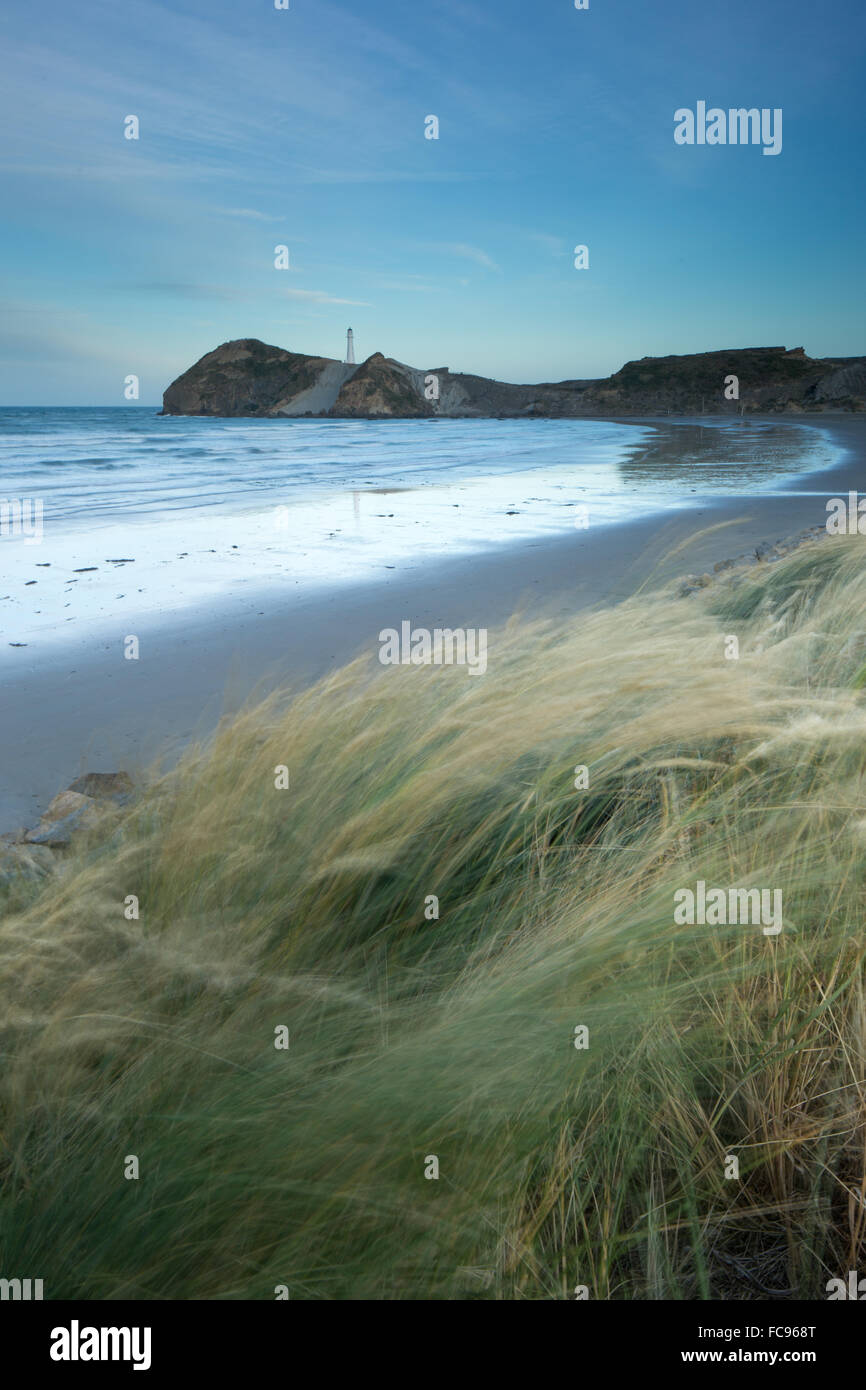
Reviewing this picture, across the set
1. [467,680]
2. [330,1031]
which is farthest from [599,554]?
[330,1031]

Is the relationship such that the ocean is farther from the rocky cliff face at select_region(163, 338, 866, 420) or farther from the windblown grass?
the rocky cliff face at select_region(163, 338, 866, 420)

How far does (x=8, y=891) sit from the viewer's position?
2.08 m

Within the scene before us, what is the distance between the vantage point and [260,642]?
16.6 ft

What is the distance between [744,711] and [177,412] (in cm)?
10287

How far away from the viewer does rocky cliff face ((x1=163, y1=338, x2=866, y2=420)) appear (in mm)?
79938

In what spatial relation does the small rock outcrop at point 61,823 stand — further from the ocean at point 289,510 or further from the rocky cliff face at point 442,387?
the rocky cliff face at point 442,387

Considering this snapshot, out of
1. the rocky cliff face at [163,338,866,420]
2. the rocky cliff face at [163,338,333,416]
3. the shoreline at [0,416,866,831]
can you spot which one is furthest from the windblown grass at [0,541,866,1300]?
the rocky cliff face at [163,338,333,416]

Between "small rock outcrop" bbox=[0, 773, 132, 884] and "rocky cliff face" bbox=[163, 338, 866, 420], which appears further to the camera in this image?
"rocky cliff face" bbox=[163, 338, 866, 420]

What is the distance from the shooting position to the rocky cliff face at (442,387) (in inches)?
3147

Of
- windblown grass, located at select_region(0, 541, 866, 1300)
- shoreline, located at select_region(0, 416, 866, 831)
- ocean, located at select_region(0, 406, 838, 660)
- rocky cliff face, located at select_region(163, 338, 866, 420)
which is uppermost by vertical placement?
rocky cliff face, located at select_region(163, 338, 866, 420)

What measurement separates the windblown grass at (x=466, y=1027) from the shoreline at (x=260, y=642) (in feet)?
3.86

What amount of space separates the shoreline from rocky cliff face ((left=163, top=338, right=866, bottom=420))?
72346 mm

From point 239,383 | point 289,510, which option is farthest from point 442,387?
point 289,510

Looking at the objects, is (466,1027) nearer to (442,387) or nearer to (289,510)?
(289,510)
